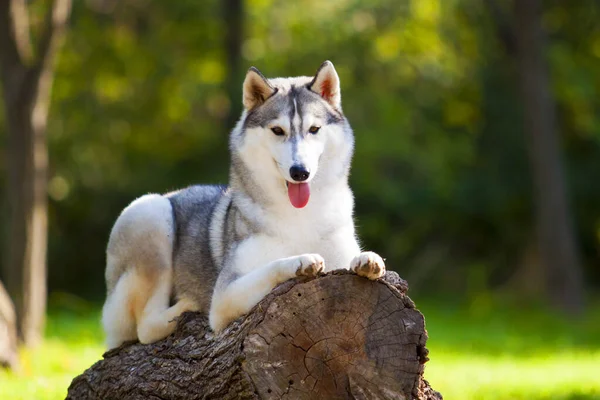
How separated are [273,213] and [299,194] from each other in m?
0.25

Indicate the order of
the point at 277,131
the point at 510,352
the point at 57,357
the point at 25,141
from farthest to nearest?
the point at 510,352 → the point at 25,141 → the point at 57,357 → the point at 277,131

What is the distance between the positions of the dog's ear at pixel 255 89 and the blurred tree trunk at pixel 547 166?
37.6ft

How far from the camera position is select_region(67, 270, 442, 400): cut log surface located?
4.87 metres

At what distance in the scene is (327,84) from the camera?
5.61m

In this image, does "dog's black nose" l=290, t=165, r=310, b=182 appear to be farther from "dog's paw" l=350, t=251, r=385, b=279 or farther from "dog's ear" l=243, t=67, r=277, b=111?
"dog's ear" l=243, t=67, r=277, b=111

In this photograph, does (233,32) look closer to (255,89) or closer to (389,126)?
(389,126)

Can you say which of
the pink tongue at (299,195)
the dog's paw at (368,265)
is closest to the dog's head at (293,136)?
the pink tongue at (299,195)

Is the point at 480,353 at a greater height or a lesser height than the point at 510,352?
lesser

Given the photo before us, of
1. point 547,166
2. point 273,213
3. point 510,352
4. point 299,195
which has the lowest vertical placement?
point 273,213

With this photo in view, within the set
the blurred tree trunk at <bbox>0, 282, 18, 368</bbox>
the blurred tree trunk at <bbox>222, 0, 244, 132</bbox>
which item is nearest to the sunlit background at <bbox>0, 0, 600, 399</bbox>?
the blurred tree trunk at <bbox>222, 0, 244, 132</bbox>

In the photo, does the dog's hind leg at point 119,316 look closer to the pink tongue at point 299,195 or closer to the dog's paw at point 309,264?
the pink tongue at point 299,195

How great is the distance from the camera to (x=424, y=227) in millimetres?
19500

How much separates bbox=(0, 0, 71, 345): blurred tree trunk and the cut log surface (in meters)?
7.25

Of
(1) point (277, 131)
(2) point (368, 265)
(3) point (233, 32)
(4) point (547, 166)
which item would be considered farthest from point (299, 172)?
(3) point (233, 32)
